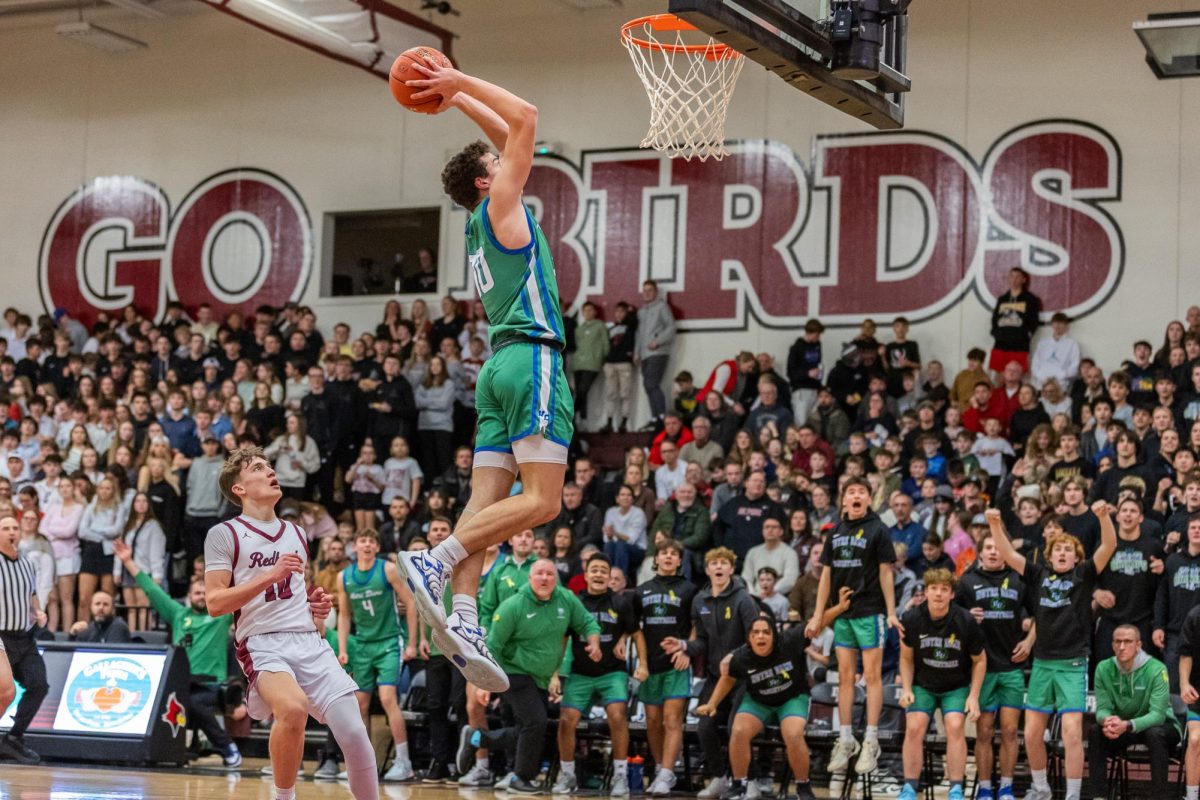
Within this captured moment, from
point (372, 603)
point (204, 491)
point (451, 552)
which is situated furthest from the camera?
point (204, 491)

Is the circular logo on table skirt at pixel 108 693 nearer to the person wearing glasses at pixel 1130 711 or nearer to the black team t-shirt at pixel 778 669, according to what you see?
the black team t-shirt at pixel 778 669

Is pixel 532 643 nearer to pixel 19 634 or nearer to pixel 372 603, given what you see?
pixel 372 603

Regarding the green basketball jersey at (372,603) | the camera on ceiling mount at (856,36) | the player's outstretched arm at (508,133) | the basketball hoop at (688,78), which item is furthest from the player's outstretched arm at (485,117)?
the green basketball jersey at (372,603)

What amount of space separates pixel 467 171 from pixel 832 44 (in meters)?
2.86

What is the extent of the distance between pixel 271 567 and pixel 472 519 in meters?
1.99

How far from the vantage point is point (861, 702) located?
48.8ft

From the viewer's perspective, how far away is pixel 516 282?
7.24 metres

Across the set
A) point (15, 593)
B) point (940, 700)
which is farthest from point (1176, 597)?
point (15, 593)

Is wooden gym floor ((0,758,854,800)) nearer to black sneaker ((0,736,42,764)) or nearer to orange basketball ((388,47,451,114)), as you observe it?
black sneaker ((0,736,42,764))

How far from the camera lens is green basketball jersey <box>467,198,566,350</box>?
7.21m

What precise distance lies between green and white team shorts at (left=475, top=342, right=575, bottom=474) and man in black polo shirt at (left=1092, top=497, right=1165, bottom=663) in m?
8.59

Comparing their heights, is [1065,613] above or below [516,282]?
below

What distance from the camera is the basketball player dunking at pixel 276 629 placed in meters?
8.24


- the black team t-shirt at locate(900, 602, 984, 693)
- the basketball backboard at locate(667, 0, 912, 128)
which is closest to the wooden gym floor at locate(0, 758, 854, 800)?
the black team t-shirt at locate(900, 602, 984, 693)
